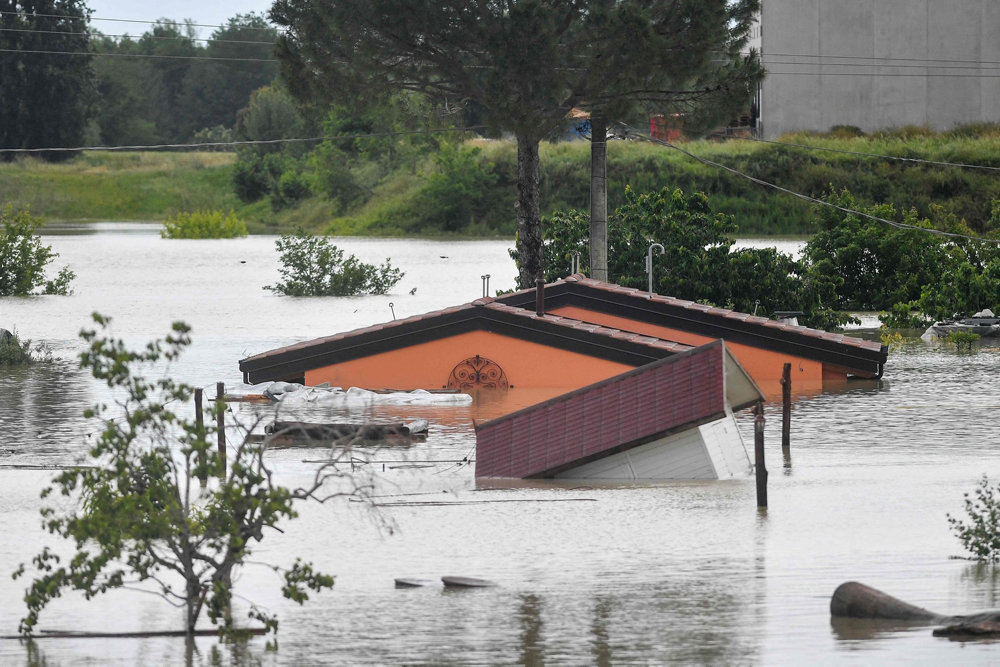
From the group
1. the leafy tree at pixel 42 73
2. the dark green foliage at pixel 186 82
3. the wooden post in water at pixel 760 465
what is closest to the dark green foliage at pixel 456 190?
the leafy tree at pixel 42 73

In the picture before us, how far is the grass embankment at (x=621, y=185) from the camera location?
78.2 meters

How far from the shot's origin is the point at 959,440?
23.4 metres

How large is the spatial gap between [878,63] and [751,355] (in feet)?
174

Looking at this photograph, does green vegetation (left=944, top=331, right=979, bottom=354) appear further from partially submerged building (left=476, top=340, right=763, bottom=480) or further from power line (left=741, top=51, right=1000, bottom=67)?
power line (left=741, top=51, right=1000, bottom=67)

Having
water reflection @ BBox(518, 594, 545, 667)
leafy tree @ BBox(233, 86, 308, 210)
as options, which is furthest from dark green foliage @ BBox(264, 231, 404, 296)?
leafy tree @ BBox(233, 86, 308, 210)

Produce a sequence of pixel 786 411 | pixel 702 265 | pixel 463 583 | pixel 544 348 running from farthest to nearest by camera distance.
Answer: pixel 702 265 → pixel 544 348 → pixel 786 411 → pixel 463 583

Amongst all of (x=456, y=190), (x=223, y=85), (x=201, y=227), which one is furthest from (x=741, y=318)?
(x=223, y=85)

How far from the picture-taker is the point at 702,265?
3725cm

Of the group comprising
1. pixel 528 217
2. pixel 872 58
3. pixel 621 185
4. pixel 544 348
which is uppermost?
pixel 872 58

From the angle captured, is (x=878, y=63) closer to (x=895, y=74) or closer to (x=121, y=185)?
(x=895, y=74)

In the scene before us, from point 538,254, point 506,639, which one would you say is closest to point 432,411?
point 538,254

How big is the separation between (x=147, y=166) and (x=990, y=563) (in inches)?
3922

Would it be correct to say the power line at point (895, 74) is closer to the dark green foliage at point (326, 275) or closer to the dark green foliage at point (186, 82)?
the dark green foliage at point (326, 275)

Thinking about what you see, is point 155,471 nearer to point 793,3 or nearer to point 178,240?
point 793,3
